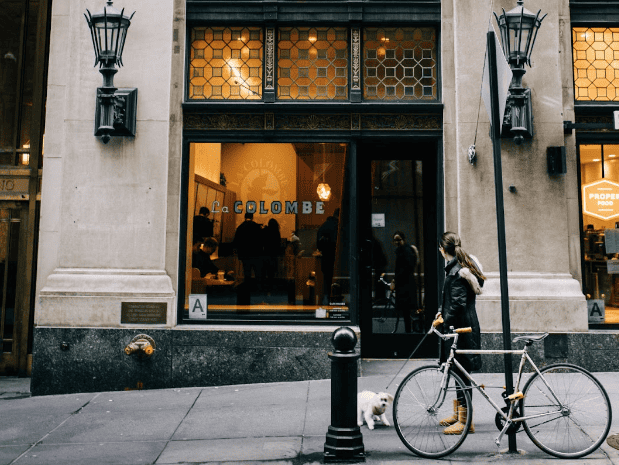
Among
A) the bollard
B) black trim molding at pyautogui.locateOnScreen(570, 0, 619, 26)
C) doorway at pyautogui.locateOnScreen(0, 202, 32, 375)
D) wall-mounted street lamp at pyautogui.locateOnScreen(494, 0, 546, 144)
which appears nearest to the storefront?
wall-mounted street lamp at pyautogui.locateOnScreen(494, 0, 546, 144)

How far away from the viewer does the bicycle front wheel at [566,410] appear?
196 inches

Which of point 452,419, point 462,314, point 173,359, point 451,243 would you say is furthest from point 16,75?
point 452,419

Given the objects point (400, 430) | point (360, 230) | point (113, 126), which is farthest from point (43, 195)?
point (400, 430)

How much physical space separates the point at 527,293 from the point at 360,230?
2.69m

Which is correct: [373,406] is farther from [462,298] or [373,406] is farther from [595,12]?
[595,12]

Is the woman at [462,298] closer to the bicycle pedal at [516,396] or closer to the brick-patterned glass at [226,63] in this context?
the bicycle pedal at [516,396]

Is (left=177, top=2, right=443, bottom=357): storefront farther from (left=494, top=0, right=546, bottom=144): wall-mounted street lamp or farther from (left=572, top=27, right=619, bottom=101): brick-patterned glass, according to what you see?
(left=572, top=27, right=619, bottom=101): brick-patterned glass

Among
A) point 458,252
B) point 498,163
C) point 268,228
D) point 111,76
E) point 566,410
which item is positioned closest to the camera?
point 566,410

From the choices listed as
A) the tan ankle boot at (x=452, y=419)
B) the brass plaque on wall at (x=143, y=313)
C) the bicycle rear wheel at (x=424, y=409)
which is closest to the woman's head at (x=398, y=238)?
the brass plaque on wall at (x=143, y=313)

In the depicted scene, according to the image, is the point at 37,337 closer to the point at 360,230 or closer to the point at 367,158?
the point at 360,230

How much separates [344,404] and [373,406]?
0.82m

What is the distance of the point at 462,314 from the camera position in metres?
5.71

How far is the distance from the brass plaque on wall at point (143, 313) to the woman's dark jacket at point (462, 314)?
415cm

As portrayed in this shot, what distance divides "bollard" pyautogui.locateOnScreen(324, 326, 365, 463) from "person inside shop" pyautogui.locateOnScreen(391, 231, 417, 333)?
3.94m
